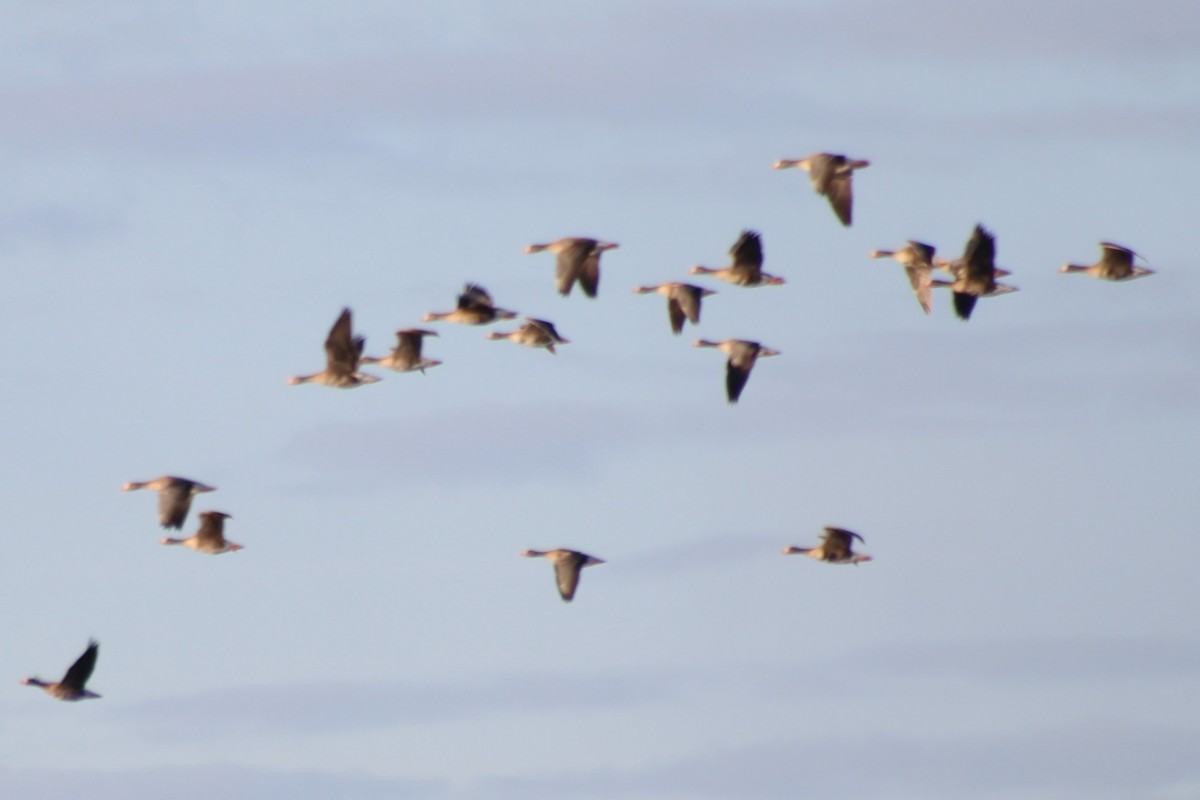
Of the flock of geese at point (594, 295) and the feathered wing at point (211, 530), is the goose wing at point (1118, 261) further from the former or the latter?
the feathered wing at point (211, 530)

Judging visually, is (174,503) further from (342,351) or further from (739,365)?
(739,365)

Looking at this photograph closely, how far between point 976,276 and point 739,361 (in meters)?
4.70

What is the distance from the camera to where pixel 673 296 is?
71.6 meters

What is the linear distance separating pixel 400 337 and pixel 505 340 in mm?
3487

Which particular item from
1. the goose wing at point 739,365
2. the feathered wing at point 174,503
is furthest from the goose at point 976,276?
the feathered wing at point 174,503

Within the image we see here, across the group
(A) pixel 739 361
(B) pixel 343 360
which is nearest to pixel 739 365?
(A) pixel 739 361

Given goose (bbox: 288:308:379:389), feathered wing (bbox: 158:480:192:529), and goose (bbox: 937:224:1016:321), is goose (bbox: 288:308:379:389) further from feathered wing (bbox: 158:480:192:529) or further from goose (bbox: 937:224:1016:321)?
goose (bbox: 937:224:1016:321)

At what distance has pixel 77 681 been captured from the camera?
69.4 meters

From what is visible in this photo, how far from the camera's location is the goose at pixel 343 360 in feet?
219

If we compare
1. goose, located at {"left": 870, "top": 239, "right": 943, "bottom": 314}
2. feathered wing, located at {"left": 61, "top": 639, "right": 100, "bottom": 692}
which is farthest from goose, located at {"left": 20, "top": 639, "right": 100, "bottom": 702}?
goose, located at {"left": 870, "top": 239, "right": 943, "bottom": 314}

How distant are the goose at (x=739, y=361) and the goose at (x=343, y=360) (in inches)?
251

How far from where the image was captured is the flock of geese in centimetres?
6712

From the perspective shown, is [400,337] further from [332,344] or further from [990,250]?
[990,250]

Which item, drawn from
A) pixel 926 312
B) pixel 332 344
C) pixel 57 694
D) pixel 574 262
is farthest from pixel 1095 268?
pixel 57 694
